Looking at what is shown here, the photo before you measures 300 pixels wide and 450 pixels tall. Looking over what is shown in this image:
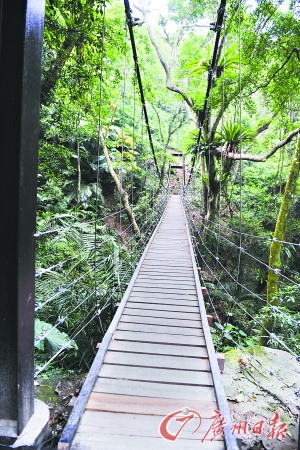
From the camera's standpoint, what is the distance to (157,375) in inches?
49.7

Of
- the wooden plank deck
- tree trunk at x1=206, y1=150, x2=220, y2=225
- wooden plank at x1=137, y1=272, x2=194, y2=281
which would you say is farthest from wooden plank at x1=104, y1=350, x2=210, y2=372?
tree trunk at x1=206, y1=150, x2=220, y2=225

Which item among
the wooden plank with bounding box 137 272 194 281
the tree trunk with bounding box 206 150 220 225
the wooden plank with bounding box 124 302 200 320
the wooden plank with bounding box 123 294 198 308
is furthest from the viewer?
the tree trunk with bounding box 206 150 220 225

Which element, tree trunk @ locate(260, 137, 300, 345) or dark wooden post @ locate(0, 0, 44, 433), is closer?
dark wooden post @ locate(0, 0, 44, 433)

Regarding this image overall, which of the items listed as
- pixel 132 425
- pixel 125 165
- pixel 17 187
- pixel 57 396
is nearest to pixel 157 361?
pixel 132 425

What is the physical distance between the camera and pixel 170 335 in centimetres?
160

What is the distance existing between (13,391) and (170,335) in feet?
3.88

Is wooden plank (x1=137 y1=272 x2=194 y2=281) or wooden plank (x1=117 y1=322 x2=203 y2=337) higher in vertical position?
wooden plank (x1=137 y1=272 x2=194 y2=281)

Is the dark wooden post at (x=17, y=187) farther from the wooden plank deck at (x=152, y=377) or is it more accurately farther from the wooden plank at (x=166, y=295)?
the wooden plank at (x=166, y=295)

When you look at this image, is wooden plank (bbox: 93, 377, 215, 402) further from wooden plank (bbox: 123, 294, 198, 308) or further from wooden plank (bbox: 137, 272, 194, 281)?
wooden plank (bbox: 137, 272, 194, 281)

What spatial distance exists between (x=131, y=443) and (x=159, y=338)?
0.66 meters

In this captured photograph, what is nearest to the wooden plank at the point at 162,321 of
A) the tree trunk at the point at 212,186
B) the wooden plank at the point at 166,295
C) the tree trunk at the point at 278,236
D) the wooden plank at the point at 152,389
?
the wooden plank at the point at 166,295

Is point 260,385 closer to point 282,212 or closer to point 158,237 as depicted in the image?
point 282,212

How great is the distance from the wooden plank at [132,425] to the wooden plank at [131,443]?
15mm

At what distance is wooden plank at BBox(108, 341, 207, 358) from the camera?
143cm
